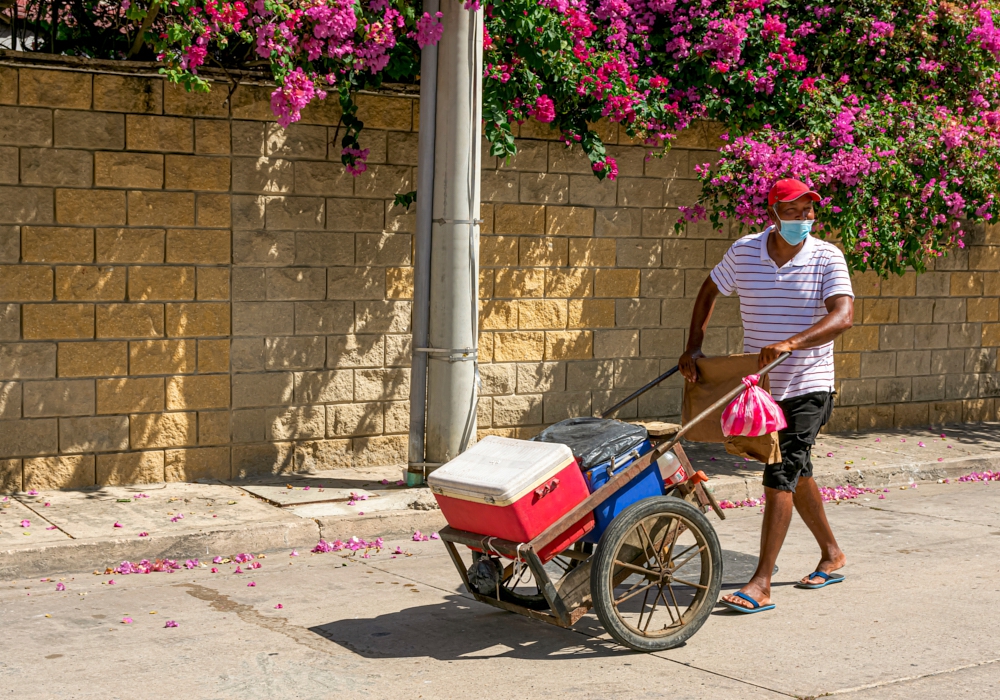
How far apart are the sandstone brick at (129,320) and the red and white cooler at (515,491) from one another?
150 inches

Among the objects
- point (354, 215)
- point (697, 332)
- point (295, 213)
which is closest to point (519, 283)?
point (354, 215)

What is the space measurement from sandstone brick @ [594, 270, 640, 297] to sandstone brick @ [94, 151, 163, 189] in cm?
367

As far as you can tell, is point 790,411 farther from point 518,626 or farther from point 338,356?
point 338,356

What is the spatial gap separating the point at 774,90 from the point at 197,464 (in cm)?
562

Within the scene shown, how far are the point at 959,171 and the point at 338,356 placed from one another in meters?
5.40

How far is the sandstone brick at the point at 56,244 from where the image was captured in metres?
7.84

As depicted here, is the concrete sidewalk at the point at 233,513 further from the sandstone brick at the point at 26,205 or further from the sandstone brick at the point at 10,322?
the sandstone brick at the point at 26,205

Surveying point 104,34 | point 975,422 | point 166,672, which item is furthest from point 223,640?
point 975,422

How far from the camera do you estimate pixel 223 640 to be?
532cm

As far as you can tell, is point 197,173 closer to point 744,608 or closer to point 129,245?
point 129,245

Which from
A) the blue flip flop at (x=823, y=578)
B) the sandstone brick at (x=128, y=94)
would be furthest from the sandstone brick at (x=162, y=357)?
the blue flip flop at (x=823, y=578)

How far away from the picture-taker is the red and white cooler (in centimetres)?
482

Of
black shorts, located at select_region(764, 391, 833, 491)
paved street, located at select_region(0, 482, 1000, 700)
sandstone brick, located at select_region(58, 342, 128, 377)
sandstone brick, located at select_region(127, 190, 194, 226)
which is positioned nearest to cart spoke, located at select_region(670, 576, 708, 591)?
paved street, located at select_region(0, 482, 1000, 700)

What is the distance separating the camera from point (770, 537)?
5.86 metres
